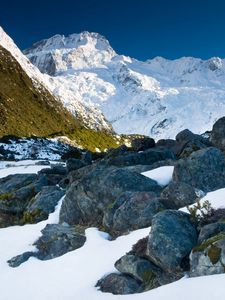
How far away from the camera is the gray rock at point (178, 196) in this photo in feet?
69.8

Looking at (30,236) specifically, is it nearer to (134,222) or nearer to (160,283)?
(134,222)

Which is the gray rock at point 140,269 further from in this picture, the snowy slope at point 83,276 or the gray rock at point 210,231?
the gray rock at point 210,231

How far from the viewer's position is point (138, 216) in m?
21.2

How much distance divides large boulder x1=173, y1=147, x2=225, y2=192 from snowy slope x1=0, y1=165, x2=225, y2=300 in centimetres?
159

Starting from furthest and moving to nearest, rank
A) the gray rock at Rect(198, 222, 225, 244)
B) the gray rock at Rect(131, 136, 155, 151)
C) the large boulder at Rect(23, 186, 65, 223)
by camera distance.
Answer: the gray rock at Rect(131, 136, 155, 151), the large boulder at Rect(23, 186, 65, 223), the gray rock at Rect(198, 222, 225, 244)

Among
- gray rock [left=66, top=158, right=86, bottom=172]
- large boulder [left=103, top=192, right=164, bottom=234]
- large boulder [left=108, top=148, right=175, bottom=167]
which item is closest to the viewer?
large boulder [left=103, top=192, right=164, bottom=234]

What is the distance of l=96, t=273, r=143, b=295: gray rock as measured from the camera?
1655 cm

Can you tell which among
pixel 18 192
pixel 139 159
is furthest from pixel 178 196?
pixel 139 159

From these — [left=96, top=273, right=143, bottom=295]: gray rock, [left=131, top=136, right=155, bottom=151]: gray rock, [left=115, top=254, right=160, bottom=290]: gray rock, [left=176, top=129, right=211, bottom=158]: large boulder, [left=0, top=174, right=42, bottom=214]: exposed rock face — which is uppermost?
[left=131, top=136, right=155, bottom=151]: gray rock

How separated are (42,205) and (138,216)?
8465 millimetres

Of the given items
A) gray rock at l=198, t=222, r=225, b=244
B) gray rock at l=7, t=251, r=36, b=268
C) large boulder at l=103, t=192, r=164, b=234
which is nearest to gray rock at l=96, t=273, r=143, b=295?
gray rock at l=198, t=222, r=225, b=244

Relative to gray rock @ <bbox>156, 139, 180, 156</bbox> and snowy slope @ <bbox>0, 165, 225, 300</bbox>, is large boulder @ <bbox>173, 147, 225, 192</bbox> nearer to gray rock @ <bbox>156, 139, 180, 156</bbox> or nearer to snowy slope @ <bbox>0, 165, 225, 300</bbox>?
snowy slope @ <bbox>0, 165, 225, 300</bbox>

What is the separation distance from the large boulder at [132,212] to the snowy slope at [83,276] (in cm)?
69

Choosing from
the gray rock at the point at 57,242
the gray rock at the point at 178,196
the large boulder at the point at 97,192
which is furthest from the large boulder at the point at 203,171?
the gray rock at the point at 57,242
